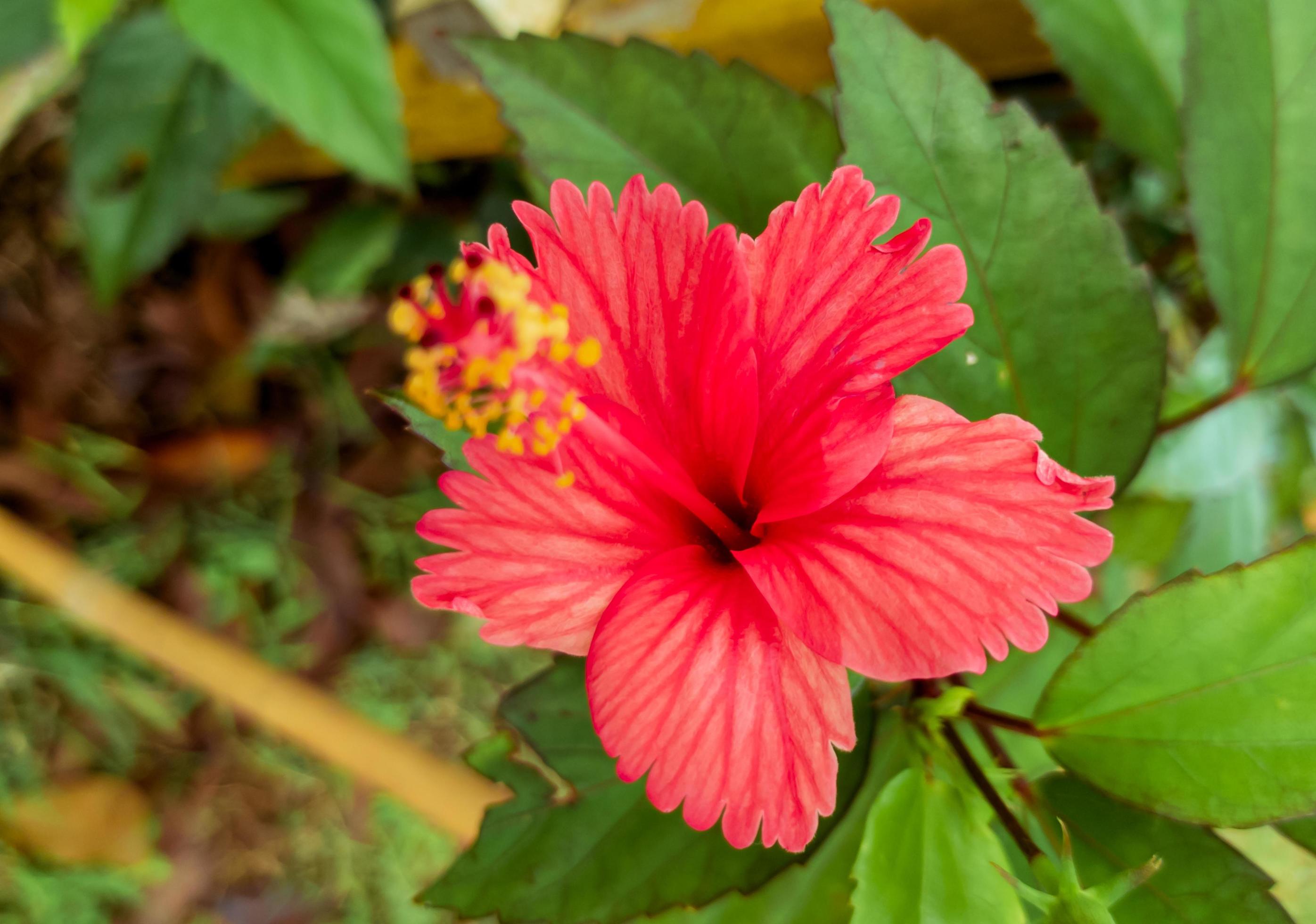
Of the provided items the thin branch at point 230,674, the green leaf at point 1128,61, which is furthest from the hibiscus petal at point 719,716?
the thin branch at point 230,674

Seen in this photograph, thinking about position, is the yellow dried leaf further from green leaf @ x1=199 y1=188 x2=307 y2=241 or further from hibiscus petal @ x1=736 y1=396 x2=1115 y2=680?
hibiscus petal @ x1=736 y1=396 x2=1115 y2=680

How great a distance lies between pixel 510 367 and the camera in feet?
1.22

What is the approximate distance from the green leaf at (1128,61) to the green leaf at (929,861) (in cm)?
52

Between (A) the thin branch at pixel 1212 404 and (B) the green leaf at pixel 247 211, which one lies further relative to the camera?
(B) the green leaf at pixel 247 211

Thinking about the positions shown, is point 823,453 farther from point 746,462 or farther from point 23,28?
point 23,28

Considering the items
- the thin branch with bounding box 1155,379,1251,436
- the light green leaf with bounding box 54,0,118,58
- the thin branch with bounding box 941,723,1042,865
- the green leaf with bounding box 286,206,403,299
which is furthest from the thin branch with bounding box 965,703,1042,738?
the green leaf with bounding box 286,206,403,299

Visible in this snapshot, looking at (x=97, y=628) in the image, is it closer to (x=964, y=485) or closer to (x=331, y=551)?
(x=331, y=551)

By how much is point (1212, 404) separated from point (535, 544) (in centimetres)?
52

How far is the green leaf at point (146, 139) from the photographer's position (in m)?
1.04

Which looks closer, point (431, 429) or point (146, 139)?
point (431, 429)

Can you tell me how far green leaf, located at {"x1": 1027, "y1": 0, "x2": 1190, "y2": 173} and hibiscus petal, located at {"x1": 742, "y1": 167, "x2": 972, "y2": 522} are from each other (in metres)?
0.42

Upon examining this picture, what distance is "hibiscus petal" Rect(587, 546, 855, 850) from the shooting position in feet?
1.22

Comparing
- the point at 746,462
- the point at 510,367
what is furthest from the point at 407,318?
the point at 746,462

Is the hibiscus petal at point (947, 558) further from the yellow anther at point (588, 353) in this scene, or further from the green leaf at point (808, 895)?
the green leaf at point (808, 895)
